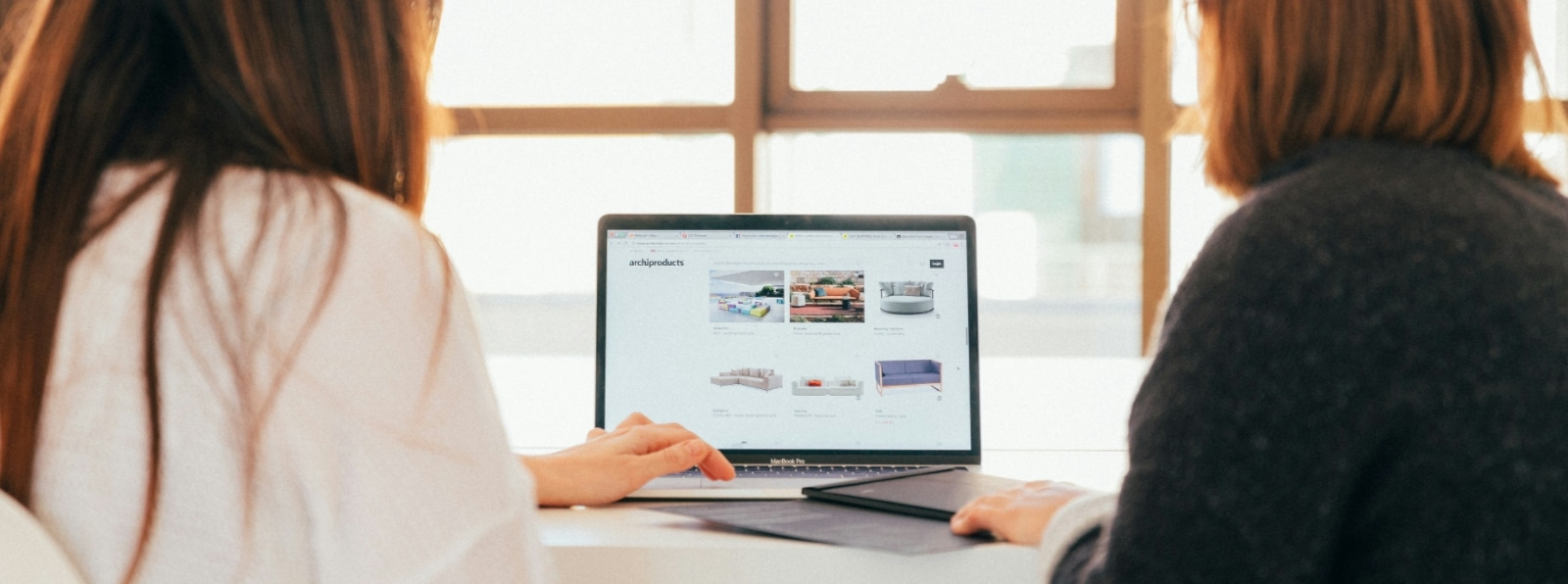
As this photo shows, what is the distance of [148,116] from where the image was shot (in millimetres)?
607

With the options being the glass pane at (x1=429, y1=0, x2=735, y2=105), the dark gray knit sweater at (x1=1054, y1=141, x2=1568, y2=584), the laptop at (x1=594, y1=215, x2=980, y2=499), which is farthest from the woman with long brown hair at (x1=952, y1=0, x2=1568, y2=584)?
the glass pane at (x1=429, y1=0, x2=735, y2=105)

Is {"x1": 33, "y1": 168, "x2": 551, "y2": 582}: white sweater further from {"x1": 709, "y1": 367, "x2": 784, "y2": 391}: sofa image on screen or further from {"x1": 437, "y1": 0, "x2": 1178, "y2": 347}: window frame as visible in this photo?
{"x1": 437, "y1": 0, "x2": 1178, "y2": 347}: window frame

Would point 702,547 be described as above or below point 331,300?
below

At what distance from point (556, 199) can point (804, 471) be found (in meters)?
1.32

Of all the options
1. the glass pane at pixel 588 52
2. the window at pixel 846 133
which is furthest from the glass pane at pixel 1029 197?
the glass pane at pixel 588 52

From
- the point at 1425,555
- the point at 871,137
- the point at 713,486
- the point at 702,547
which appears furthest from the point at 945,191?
the point at 1425,555

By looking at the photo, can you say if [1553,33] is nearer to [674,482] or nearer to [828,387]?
[828,387]

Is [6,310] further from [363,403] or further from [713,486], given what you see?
[713,486]

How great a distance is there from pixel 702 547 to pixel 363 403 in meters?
0.36

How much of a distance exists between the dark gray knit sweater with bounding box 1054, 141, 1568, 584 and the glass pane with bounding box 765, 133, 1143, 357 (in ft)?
5.46

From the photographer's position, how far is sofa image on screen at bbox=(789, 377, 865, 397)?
1.18m

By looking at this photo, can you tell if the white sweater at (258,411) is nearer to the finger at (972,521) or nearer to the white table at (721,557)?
the white table at (721,557)

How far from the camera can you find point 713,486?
109cm

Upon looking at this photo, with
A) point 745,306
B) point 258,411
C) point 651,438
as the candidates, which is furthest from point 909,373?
point 258,411
